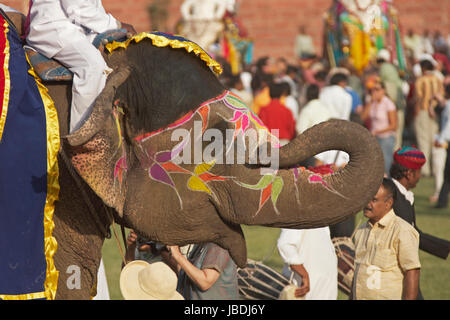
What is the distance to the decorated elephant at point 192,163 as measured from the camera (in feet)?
9.45

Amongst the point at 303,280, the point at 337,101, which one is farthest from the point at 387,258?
the point at 337,101

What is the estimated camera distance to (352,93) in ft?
42.4

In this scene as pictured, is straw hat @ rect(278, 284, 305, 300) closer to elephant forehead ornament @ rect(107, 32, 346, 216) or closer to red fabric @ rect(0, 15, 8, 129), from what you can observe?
elephant forehead ornament @ rect(107, 32, 346, 216)

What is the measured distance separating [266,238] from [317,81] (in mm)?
6377

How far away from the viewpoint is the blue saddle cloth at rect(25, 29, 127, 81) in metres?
3.06

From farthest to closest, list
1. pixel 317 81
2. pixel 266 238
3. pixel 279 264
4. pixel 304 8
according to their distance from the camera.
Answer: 1. pixel 304 8
2. pixel 317 81
3. pixel 266 238
4. pixel 279 264

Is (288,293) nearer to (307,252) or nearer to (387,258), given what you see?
(307,252)

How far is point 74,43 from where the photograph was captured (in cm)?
305

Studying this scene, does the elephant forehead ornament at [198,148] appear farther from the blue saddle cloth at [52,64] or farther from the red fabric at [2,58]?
the red fabric at [2,58]

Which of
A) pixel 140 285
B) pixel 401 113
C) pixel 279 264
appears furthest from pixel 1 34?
pixel 401 113

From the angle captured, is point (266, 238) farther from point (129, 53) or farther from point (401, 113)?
point (129, 53)

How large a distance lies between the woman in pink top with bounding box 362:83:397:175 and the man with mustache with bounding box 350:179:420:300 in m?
6.99

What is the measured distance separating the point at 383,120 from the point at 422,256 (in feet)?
12.3

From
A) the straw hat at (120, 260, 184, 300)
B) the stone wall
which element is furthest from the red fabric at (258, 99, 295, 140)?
the stone wall
